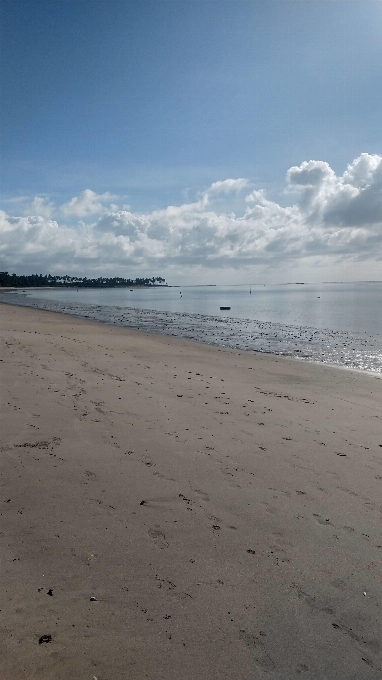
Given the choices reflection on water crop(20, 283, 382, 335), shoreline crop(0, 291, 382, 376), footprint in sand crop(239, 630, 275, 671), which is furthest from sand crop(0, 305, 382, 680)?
reflection on water crop(20, 283, 382, 335)

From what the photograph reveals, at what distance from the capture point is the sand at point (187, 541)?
3.23 meters

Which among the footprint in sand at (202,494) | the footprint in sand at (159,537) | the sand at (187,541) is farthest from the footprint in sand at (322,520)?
the footprint in sand at (159,537)

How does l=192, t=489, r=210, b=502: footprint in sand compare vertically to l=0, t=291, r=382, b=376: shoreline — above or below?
above

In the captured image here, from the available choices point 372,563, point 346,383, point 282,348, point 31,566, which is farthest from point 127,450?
point 282,348

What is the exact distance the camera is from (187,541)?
4555mm

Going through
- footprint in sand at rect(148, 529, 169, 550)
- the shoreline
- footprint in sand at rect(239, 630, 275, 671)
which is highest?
footprint in sand at rect(148, 529, 169, 550)

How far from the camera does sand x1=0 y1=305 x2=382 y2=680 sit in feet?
10.6

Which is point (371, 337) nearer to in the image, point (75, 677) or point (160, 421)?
point (160, 421)

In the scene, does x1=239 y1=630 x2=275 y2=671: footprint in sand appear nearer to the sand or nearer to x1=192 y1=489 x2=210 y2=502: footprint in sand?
the sand

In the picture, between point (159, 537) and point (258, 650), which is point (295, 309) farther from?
point (258, 650)

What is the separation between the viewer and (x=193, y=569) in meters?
4.11

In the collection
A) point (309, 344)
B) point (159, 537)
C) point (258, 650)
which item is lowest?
point (309, 344)

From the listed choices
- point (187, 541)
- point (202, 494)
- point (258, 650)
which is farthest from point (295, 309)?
point (258, 650)

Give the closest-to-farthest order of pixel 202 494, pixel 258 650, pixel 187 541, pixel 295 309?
pixel 258 650
pixel 187 541
pixel 202 494
pixel 295 309
